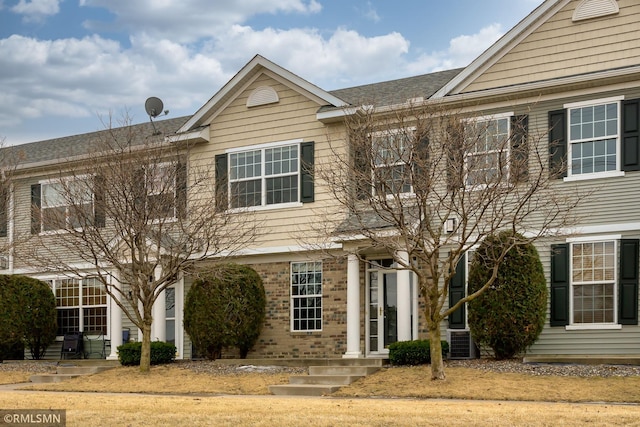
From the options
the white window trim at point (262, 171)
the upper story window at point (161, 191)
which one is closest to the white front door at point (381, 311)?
the white window trim at point (262, 171)

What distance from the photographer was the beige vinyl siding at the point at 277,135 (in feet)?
71.4

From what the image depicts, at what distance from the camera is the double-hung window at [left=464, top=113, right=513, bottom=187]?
54.8ft

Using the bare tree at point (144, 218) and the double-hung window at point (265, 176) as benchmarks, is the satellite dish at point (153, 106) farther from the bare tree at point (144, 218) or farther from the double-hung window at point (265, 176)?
the double-hung window at point (265, 176)

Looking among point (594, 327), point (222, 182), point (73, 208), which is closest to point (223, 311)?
point (222, 182)

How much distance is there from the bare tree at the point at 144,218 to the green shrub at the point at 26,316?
2.90 m

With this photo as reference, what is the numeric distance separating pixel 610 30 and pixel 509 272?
5.68 m

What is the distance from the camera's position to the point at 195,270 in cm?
2145

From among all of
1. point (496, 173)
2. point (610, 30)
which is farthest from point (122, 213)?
point (610, 30)

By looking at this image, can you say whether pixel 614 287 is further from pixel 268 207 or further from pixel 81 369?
pixel 81 369

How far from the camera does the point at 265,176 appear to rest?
73.8ft

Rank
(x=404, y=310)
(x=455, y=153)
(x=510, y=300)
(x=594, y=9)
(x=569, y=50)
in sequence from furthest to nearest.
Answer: (x=404, y=310), (x=569, y=50), (x=594, y=9), (x=510, y=300), (x=455, y=153)

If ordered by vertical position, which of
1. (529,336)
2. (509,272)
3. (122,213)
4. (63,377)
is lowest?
(63,377)

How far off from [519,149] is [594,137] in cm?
226

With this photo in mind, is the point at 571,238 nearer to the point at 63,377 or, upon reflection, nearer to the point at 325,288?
the point at 325,288
